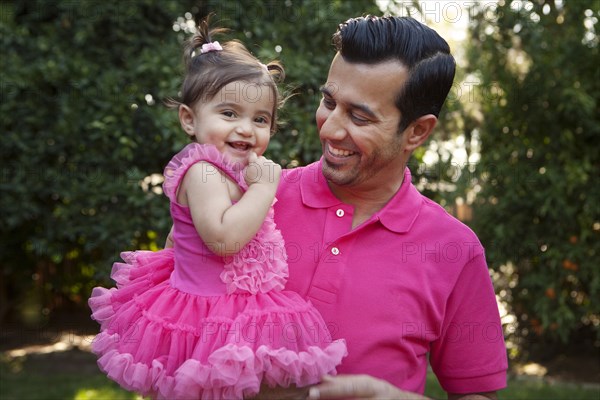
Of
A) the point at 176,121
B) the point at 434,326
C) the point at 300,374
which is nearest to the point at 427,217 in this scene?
the point at 434,326

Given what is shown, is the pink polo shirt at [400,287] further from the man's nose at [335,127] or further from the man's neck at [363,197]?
the man's nose at [335,127]

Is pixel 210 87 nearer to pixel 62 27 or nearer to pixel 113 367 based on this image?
pixel 113 367

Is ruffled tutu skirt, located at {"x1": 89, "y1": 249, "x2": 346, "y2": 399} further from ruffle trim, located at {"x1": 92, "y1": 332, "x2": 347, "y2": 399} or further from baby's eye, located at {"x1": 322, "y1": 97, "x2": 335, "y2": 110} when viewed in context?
baby's eye, located at {"x1": 322, "y1": 97, "x2": 335, "y2": 110}

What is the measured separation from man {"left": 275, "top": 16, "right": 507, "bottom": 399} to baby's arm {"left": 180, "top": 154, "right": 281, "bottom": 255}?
0.25m

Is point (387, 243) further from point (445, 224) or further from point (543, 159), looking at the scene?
point (543, 159)

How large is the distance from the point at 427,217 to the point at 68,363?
492 centimetres

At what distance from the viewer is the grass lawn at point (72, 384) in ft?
18.1

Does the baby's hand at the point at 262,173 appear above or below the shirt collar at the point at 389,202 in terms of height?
above

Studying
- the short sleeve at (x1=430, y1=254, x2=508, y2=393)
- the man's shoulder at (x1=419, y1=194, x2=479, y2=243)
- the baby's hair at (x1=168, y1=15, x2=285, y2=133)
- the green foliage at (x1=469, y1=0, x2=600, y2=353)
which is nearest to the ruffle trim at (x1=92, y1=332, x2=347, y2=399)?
the short sleeve at (x1=430, y1=254, x2=508, y2=393)

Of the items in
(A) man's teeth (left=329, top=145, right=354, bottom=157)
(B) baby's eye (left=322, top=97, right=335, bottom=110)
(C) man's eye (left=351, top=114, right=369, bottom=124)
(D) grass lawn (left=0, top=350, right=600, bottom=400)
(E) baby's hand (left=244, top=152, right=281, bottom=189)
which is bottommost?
(D) grass lawn (left=0, top=350, right=600, bottom=400)

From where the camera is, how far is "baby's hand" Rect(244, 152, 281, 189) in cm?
232

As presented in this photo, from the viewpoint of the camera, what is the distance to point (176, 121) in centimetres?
481

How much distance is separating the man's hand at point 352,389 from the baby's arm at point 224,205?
435 millimetres

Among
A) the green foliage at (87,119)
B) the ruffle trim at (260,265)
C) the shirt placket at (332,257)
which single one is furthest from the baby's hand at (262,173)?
the green foliage at (87,119)
